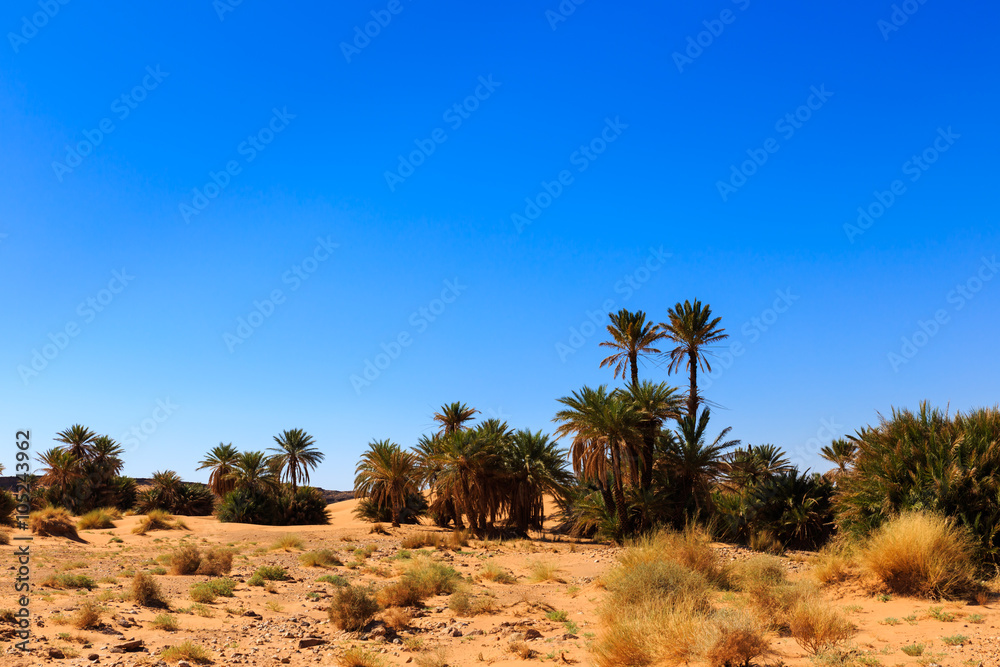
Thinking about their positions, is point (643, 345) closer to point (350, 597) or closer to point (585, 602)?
point (585, 602)

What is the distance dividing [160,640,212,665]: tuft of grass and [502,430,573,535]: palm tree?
22.2 meters

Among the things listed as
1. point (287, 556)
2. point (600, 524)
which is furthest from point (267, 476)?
point (600, 524)

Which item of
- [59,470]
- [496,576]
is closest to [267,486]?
[59,470]

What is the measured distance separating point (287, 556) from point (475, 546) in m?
7.91

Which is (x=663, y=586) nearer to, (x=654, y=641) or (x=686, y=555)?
(x=686, y=555)

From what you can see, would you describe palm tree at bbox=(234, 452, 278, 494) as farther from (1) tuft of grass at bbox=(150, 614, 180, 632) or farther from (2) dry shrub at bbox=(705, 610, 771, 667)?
(2) dry shrub at bbox=(705, 610, 771, 667)

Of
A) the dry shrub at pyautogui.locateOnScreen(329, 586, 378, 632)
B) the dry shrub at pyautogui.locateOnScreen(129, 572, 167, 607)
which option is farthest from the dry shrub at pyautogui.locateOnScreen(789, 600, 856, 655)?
the dry shrub at pyautogui.locateOnScreen(129, 572, 167, 607)

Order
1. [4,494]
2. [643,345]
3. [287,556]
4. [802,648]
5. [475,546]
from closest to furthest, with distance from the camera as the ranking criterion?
[802,648] → [287,556] → [475,546] → [4,494] → [643,345]

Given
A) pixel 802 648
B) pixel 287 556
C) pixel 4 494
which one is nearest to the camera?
pixel 802 648

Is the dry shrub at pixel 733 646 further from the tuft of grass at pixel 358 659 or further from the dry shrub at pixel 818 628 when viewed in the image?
the tuft of grass at pixel 358 659

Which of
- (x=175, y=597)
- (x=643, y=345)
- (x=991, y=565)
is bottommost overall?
(x=175, y=597)

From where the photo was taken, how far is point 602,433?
1043 inches

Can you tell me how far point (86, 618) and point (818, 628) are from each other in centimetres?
1196

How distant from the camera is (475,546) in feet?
90.8
